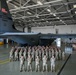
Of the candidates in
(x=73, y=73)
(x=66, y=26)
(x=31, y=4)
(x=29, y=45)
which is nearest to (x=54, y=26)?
(x=66, y=26)

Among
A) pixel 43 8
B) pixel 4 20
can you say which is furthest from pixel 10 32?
pixel 43 8

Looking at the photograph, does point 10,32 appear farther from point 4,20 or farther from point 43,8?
point 43,8

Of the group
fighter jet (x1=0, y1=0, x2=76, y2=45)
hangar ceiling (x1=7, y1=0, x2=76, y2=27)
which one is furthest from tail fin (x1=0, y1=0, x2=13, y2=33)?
hangar ceiling (x1=7, y1=0, x2=76, y2=27)

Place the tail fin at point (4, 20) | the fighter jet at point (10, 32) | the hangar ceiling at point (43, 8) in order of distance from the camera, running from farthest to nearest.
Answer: the hangar ceiling at point (43, 8) < the tail fin at point (4, 20) < the fighter jet at point (10, 32)

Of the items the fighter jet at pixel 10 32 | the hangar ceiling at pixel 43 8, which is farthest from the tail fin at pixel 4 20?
the hangar ceiling at pixel 43 8

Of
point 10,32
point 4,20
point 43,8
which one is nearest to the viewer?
point 4,20

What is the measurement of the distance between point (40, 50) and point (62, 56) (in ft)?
6.26

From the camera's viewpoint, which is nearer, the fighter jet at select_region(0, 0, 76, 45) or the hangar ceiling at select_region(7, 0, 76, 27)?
the fighter jet at select_region(0, 0, 76, 45)

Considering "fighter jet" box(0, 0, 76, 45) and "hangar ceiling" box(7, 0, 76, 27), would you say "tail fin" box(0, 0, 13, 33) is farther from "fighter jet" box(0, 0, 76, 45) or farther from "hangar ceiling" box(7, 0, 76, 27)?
"hangar ceiling" box(7, 0, 76, 27)

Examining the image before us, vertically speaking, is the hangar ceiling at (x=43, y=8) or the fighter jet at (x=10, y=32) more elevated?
the hangar ceiling at (x=43, y=8)

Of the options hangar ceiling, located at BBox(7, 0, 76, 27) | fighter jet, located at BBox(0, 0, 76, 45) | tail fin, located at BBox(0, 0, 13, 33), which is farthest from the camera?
hangar ceiling, located at BBox(7, 0, 76, 27)

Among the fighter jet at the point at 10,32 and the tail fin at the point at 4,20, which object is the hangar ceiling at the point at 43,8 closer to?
the tail fin at the point at 4,20

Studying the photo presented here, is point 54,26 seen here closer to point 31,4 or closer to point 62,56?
point 31,4

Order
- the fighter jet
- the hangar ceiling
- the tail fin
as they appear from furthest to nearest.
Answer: the hangar ceiling, the tail fin, the fighter jet
